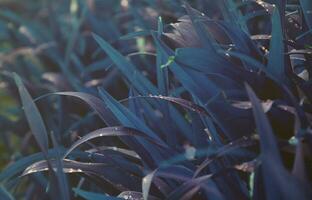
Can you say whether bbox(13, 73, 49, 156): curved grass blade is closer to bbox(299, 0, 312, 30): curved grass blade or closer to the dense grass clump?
the dense grass clump

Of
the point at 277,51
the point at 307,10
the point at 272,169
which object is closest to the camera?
the point at 272,169

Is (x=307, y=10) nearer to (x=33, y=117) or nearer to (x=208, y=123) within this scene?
(x=208, y=123)

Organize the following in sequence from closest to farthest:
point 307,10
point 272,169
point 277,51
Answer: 1. point 272,169
2. point 277,51
3. point 307,10

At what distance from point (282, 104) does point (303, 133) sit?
0.15 meters

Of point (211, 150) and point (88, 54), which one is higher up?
point (211, 150)

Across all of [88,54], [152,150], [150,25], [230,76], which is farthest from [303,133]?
[88,54]

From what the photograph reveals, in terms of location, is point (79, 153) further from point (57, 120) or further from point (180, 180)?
point (57, 120)

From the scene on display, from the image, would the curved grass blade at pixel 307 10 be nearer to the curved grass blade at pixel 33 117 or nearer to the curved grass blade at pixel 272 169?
the curved grass blade at pixel 272 169

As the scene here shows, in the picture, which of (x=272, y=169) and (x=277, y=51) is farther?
(x=277, y=51)

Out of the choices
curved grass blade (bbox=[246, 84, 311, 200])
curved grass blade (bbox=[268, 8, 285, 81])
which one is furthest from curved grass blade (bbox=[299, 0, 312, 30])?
curved grass blade (bbox=[246, 84, 311, 200])

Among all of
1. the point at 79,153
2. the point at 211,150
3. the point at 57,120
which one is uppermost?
the point at 211,150

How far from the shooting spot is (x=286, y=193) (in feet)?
3.20

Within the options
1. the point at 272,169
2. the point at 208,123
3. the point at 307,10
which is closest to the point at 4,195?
the point at 208,123

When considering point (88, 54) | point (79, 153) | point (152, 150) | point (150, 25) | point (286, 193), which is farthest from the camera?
point (88, 54)
